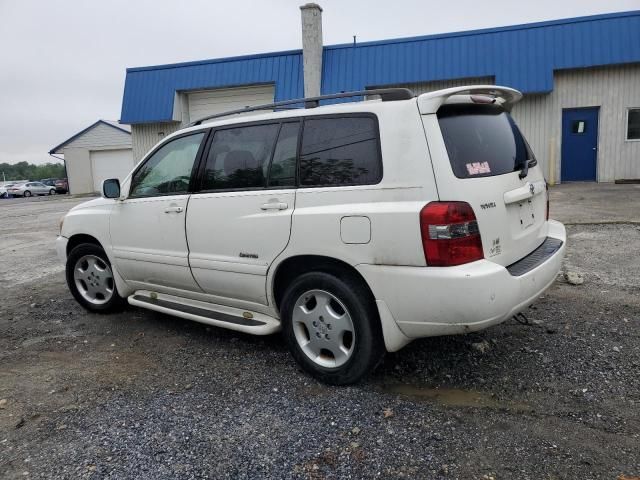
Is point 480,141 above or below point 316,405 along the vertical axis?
above

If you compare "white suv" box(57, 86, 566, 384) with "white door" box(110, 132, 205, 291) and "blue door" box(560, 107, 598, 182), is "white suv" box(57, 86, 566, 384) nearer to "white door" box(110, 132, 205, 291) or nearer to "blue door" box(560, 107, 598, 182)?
"white door" box(110, 132, 205, 291)

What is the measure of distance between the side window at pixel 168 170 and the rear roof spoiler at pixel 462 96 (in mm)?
2006

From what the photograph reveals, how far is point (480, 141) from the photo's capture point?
11.0 ft

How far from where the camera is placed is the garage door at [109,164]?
3132cm

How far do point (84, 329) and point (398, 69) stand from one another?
14995mm

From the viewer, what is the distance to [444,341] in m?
4.16

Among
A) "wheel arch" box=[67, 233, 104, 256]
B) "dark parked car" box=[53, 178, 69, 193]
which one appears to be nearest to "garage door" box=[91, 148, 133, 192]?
"dark parked car" box=[53, 178, 69, 193]

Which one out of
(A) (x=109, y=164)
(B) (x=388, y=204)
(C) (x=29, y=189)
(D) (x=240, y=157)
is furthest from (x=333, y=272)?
(C) (x=29, y=189)

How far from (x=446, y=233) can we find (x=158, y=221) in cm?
255

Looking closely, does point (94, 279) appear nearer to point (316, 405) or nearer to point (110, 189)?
point (110, 189)

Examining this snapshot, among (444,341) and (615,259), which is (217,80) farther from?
(444,341)

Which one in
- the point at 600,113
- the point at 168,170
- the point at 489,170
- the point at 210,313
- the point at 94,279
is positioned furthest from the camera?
the point at 600,113

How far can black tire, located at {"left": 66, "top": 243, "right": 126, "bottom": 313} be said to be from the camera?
5102 millimetres

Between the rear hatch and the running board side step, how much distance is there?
164cm
